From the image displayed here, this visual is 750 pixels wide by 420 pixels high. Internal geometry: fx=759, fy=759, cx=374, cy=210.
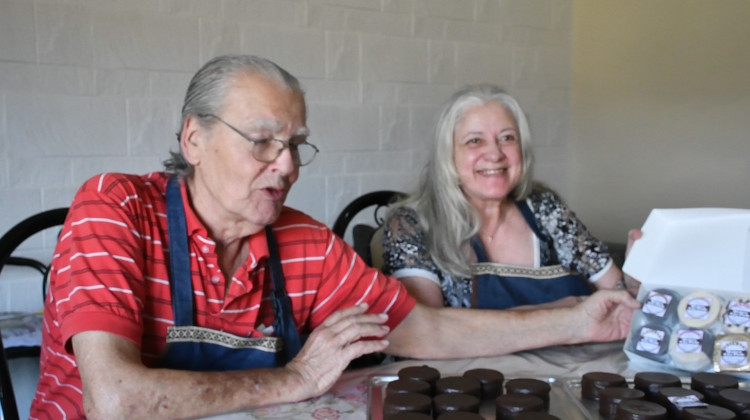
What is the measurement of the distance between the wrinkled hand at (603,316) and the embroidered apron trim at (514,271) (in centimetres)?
32

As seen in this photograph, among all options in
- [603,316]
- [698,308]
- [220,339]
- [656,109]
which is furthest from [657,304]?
[656,109]

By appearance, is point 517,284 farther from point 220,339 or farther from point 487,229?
point 220,339

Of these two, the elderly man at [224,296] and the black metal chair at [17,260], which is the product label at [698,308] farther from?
the black metal chair at [17,260]

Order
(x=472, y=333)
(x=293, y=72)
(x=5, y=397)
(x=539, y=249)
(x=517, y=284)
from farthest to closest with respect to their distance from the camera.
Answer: (x=293, y=72) < (x=539, y=249) < (x=517, y=284) < (x=472, y=333) < (x=5, y=397)

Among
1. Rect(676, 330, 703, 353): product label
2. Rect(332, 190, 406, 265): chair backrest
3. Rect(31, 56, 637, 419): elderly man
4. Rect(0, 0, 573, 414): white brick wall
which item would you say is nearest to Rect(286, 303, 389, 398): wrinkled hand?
Rect(31, 56, 637, 419): elderly man

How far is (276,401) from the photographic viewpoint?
4.02ft

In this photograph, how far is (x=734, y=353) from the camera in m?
1.32

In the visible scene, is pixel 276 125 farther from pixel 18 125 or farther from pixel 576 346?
pixel 18 125

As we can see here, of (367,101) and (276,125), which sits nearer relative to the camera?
(276,125)

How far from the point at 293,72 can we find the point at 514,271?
116cm

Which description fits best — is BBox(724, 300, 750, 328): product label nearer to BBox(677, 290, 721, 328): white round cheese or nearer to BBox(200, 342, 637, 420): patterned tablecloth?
BBox(677, 290, 721, 328): white round cheese

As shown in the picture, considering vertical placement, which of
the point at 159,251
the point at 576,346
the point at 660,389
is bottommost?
the point at 576,346

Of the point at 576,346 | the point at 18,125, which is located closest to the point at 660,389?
the point at 576,346

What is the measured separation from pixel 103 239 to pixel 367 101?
5.65 ft
